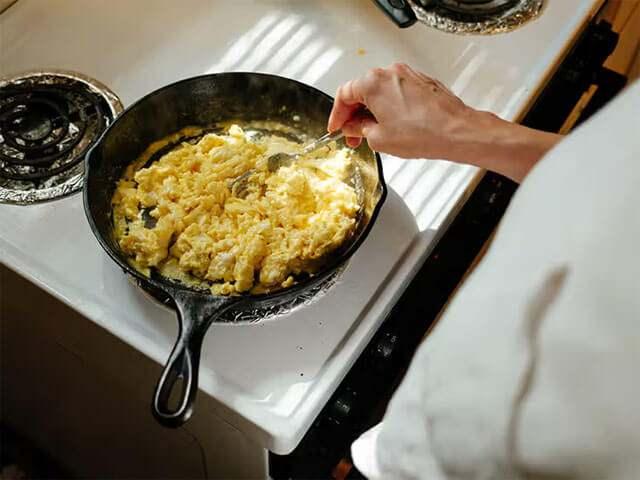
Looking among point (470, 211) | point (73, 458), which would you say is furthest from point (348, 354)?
point (73, 458)

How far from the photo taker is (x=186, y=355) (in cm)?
76

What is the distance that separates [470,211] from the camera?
1.07m

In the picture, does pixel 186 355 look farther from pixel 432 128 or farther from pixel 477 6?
pixel 477 6

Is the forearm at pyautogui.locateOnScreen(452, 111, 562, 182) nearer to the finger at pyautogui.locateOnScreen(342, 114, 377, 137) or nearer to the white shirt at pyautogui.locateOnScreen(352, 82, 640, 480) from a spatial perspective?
the finger at pyautogui.locateOnScreen(342, 114, 377, 137)

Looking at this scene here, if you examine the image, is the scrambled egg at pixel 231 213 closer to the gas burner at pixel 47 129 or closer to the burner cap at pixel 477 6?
the gas burner at pixel 47 129

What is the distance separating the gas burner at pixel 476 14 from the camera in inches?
50.5

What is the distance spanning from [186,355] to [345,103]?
0.39 meters

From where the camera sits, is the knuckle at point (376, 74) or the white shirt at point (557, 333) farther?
the knuckle at point (376, 74)

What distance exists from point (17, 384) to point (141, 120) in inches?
28.8

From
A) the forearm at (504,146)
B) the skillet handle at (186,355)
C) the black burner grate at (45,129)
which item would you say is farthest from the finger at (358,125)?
the black burner grate at (45,129)

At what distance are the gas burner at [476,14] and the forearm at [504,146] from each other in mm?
441

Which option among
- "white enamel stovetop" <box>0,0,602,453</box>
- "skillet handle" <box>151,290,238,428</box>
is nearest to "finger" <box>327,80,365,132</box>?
"white enamel stovetop" <box>0,0,602,453</box>

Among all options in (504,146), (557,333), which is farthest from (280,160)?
(557,333)

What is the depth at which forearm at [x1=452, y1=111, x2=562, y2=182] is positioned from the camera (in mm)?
868
